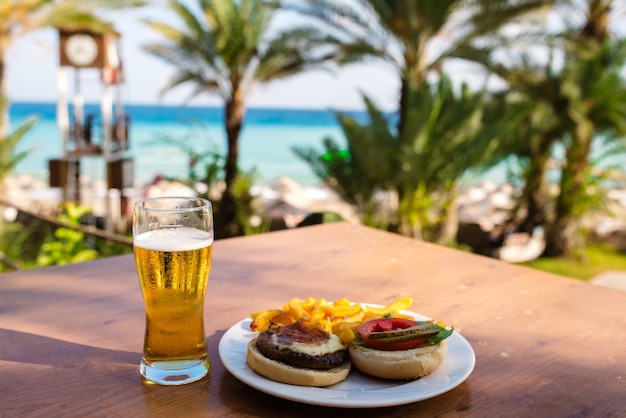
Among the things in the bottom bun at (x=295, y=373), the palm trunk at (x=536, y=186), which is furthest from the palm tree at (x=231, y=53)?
the bottom bun at (x=295, y=373)

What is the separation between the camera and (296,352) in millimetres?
1064

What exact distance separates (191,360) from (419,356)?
0.40 metres

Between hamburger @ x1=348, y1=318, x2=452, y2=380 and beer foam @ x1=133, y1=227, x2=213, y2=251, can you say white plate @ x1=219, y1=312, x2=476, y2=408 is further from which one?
beer foam @ x1=133, y1=227, x2=213, y2=251

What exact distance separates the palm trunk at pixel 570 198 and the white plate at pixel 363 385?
8236 millimetres

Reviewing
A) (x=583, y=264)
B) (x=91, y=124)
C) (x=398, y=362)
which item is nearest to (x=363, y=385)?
(x=398, y=362)

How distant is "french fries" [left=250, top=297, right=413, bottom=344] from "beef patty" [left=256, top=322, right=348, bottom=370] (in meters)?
0.06

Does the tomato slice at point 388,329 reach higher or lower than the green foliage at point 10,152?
higher

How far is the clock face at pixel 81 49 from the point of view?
10.8 m

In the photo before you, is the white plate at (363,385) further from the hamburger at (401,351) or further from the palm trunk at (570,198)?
the palm trunk at (570,198)

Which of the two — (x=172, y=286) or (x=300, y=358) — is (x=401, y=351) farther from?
(x=172, y=286)

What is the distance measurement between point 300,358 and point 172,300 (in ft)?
0.86

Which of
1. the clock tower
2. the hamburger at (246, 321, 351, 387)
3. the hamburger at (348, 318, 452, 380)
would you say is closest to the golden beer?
the hamburger at (246, 321, 351, 387)

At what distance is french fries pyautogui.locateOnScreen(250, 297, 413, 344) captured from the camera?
1239 millimetres

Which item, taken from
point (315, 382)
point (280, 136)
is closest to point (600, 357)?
point (315, 382)
